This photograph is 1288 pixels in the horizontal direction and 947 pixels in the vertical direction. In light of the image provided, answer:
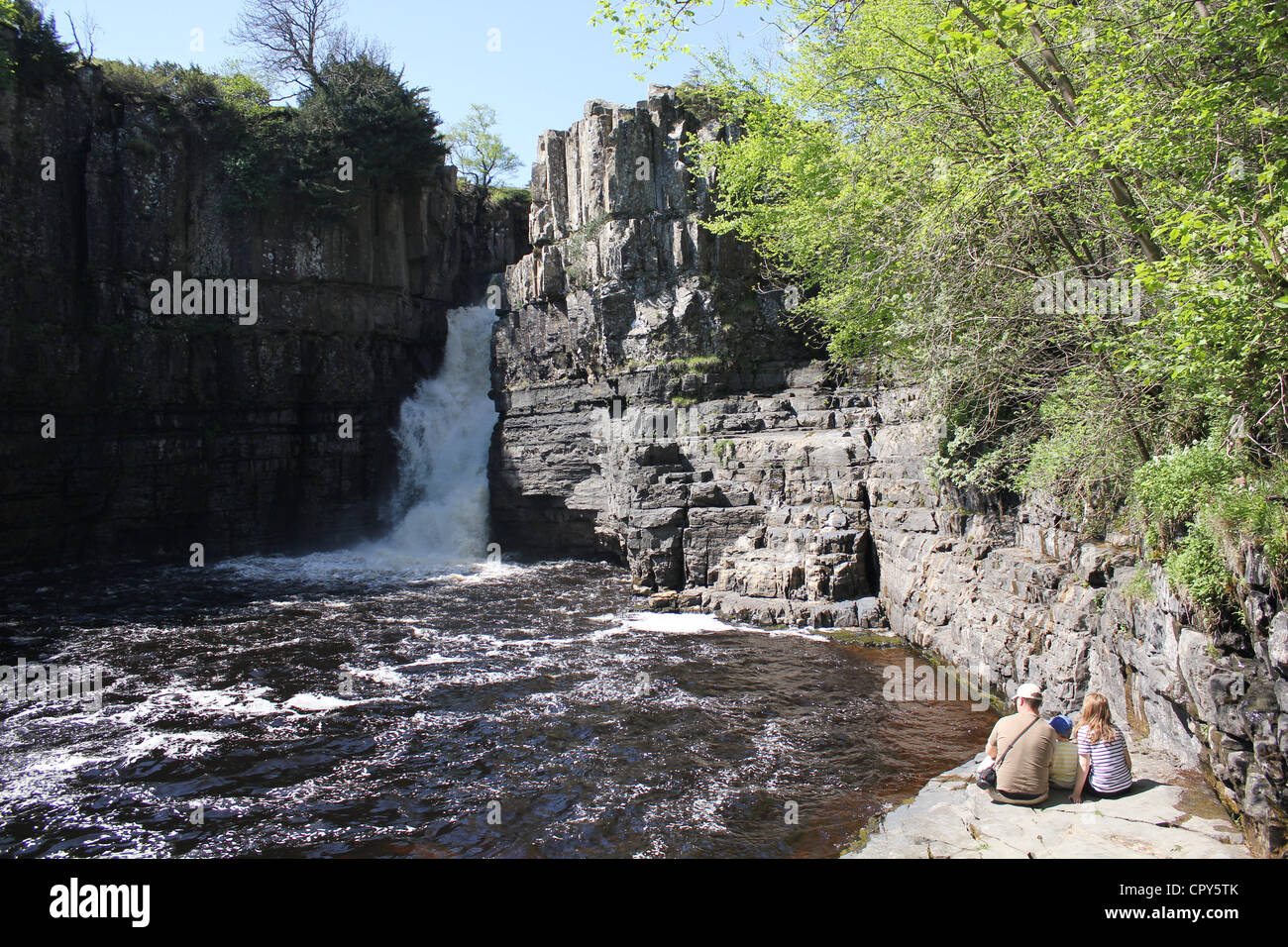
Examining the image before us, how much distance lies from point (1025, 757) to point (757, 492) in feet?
43.5

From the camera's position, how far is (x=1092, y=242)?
1201 centimetres

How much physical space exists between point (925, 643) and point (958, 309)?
6.27m

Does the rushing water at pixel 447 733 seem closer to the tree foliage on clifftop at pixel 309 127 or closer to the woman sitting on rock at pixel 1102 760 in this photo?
the woman sitting on rock at pixel 1102 760

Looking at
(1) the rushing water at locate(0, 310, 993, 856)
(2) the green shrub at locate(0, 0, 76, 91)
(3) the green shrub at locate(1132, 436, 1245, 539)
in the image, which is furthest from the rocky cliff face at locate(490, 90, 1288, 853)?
(2) the green shrub at locate(0, 0, 76, 91)

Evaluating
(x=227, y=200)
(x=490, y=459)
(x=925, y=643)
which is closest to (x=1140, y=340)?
(x=925, y=643)

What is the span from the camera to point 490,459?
31.2m

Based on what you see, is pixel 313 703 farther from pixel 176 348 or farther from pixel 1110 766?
pixel 176 348

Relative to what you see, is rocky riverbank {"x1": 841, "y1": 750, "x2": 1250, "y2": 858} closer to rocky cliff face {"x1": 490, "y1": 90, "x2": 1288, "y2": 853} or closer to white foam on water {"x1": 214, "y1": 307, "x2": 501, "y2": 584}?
rocky cliff face {"x1": 490, "y1": 90, "x2": 1288, "y2": 853}

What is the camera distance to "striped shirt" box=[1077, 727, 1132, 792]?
26.1ft

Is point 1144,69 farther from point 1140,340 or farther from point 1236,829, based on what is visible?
point 1236,829

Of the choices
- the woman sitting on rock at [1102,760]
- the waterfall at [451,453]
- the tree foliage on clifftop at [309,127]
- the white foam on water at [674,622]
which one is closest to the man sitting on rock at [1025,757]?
the woman sitting on rock at [1102,760]

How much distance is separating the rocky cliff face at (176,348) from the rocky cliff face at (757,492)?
5.51 m

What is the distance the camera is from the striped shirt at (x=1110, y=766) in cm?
796

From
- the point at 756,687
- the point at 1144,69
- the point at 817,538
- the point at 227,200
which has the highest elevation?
the point at 227,200
